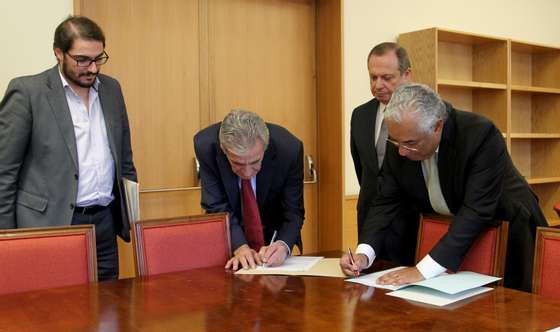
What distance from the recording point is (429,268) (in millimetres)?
2000

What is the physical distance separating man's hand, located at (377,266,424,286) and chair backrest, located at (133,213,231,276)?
76cm

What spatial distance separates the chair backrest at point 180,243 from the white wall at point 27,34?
55.5 inches

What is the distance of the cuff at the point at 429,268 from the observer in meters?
1.99

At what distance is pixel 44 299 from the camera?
5.91 feet

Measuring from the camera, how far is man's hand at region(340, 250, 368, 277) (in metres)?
2.08

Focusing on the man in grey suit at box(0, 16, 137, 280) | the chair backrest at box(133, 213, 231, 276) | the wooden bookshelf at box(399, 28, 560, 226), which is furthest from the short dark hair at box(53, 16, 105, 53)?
the wooden bookshelf at box(399, 28, 560, 226)

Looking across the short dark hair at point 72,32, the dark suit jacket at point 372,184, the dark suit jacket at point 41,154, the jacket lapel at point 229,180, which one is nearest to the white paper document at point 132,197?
the dark suit jacket at point 41,154

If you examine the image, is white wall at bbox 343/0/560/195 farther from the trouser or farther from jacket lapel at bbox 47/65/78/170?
jacket lapel at bbox 47/65/78/170

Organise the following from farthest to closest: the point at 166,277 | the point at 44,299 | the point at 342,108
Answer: the point at 342,108, the point at 166,277, the point at 44,299

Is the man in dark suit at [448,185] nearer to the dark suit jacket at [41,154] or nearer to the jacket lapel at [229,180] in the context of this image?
the jacket lapel at [229,180]

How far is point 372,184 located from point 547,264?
1.17 meters

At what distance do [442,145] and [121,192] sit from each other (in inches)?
57.8

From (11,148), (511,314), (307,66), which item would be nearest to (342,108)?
(307,66)

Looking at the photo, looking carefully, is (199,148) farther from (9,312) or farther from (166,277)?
(9,312)
